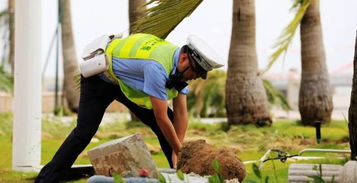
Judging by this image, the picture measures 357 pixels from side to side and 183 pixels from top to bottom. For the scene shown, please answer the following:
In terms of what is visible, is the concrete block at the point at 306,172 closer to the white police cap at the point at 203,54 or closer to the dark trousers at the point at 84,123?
the white police cap at the point at 203,54

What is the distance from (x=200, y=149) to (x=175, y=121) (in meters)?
1.04

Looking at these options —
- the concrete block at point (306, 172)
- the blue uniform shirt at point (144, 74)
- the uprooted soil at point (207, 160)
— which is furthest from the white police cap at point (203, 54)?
the concrete block at point (306, 172)

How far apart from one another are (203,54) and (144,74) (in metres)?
0.51

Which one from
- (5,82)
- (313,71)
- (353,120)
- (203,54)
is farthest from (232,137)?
(203,54)

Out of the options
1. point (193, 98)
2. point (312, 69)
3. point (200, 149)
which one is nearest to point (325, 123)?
point (312, 69)

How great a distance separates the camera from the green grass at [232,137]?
32.3 feet

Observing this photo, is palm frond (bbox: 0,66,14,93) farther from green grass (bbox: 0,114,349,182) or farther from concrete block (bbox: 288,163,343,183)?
concrete block (bbox: 288,163,343,183)

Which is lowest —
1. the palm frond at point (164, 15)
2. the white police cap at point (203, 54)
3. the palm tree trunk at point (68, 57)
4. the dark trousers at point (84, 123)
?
the palm tree trunk at point (68, 57)

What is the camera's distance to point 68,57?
2206 centimetres

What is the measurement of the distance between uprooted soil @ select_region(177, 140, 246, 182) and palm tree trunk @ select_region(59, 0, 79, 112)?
1661cm

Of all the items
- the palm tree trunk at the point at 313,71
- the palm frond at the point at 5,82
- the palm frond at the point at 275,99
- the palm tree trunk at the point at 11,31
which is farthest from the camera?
the palm tree trunk at the point at 11,31

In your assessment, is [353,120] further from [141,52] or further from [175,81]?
[141,52]

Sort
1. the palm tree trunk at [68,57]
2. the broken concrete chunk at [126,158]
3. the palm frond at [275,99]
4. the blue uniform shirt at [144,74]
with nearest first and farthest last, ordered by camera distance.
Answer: the broken concrete chunk at [126,158] → the blue uniform shirt at [144,74] → the palm frond at [275,99] → the palm tree trunk at [68,57]

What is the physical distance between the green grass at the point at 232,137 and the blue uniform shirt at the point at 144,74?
7.89 ft
